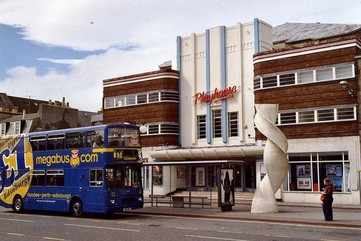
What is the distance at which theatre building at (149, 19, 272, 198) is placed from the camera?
39.4 meters

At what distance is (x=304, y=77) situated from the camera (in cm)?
3569

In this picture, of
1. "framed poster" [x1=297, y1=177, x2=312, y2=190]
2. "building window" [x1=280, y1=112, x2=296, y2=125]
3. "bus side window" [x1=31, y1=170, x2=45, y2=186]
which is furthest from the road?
"building window" [x1=280, y1=112, x2=296, y2=125]

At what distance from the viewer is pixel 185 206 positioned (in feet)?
101

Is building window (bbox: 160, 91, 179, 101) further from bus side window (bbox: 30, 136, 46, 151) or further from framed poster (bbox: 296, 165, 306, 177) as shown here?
bus side window (bbox: 30, 136, 46, 151)

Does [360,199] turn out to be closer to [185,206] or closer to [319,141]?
[319,141]

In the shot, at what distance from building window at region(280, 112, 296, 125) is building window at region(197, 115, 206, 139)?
Result: 25.3ft

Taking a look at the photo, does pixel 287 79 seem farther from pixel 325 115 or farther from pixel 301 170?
pixel 301 170

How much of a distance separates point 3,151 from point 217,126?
17.8 m

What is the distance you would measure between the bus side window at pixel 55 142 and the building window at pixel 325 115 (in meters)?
17.7

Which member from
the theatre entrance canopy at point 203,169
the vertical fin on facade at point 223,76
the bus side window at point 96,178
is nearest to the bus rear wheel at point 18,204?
the bus side window at point 96,178

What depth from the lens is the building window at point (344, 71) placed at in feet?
111

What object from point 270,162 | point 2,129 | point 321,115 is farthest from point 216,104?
point 2,129

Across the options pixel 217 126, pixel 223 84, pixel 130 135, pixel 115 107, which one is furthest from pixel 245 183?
pixel 130 135

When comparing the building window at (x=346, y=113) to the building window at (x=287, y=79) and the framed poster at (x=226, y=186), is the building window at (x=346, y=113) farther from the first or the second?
the framed poster at (x=226, y=186)
